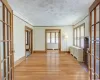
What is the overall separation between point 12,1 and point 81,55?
495 centimetres

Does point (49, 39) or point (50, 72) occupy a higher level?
point (49, 39)

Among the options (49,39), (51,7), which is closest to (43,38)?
(49,39)

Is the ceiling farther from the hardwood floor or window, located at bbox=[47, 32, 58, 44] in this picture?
window, located at bbox=[47, 32, 58, 44]

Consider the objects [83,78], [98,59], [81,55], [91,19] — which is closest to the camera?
[98,59]

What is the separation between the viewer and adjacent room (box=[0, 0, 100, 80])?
2721 mm

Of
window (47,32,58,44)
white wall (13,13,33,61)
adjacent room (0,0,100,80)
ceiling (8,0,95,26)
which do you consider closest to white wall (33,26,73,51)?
adjacent room (0,0,100,80)

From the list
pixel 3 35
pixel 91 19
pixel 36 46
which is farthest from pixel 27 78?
pixel 36 46

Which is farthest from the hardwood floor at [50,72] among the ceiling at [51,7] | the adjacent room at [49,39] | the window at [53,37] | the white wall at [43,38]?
the window at [53,37]

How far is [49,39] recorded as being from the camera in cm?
1564

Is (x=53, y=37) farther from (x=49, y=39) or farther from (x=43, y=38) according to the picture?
(x=43, y=38)

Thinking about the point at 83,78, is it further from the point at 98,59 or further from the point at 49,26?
the point at 49,26

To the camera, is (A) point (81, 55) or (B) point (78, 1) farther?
(A) point (81, 55)

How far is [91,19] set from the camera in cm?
300

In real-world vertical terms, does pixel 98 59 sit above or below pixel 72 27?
below
